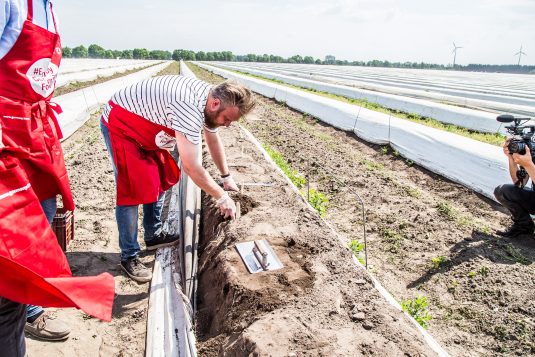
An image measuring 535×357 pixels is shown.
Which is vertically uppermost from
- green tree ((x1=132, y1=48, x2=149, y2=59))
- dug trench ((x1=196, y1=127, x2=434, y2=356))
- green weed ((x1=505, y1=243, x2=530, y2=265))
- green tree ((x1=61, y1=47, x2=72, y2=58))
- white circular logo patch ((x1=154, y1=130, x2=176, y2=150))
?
green tree ((x1=132, y1=48, x2=149, y2=59))

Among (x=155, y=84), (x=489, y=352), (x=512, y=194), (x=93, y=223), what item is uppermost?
(x=155, y=84)

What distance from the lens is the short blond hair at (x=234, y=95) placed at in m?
2.43

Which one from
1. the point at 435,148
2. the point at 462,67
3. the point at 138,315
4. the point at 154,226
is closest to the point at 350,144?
the point at 435,148

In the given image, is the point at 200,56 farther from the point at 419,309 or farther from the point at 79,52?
the point at 419,309

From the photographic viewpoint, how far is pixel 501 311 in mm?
2795

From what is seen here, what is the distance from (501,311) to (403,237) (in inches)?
46.8

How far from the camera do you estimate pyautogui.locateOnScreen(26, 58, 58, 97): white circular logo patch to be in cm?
190

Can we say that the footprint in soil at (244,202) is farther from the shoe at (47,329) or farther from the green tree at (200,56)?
the green tree at (200,56)

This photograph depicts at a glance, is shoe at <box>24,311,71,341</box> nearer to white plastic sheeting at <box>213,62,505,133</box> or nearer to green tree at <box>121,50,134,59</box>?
white plastic sheeting at <box>213,62,505,133</box>

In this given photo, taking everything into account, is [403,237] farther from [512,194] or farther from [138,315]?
[138,315]

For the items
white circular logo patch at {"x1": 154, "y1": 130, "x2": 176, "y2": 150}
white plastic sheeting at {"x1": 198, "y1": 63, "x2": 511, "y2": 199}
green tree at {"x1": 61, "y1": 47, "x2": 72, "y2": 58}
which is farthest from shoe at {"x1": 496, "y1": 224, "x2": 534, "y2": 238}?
green tree at {"x1": 61, "y1": 47, "x2": 72, "y2": 58}

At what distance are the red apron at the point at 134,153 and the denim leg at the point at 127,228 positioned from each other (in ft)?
0.23

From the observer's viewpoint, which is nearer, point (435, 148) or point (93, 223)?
point (93, 223)

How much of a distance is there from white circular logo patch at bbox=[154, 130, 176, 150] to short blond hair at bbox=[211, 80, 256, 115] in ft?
1.78
